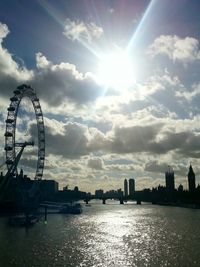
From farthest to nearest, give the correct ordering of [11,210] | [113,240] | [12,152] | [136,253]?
[11,210] < [12,152] < [113,240] < [136,253]

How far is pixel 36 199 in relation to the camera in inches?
7219

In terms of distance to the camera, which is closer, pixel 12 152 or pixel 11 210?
pixel 12 152

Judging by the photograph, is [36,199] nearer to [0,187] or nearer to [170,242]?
[0,187]

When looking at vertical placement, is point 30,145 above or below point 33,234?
above

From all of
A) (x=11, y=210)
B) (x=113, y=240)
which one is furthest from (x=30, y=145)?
(x=113, y=240)

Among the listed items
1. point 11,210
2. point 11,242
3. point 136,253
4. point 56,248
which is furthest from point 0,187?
point 136,253

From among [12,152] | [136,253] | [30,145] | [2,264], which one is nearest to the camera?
[2,264]

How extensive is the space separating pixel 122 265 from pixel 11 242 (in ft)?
98.6

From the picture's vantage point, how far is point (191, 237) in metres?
94.1

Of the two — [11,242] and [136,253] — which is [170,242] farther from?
[11,242]

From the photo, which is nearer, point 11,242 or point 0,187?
point 11,242

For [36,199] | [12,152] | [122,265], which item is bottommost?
[122,265]

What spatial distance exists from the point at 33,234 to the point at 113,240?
789 inches

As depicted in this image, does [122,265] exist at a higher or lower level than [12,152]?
lower
